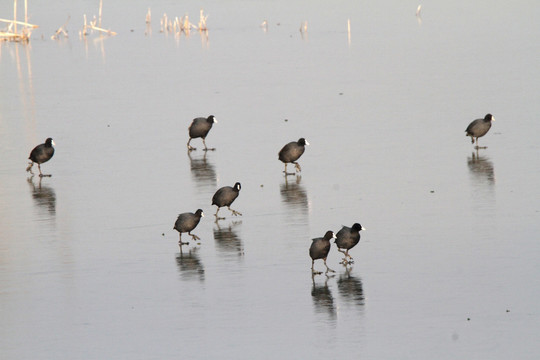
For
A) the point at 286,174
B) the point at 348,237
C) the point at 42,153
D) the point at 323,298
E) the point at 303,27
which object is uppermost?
the point at 303,27

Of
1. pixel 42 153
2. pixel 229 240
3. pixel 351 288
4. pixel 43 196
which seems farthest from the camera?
pixel 42 153

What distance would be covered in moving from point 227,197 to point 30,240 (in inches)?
148

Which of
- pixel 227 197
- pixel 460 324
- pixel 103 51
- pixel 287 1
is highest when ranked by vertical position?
pixel 287 1

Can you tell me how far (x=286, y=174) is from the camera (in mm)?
25562

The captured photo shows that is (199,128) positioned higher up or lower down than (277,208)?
higher up

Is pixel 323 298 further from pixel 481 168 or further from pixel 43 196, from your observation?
pixel 43 196

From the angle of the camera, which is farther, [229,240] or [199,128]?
[199,128]

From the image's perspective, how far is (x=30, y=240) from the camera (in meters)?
20.3

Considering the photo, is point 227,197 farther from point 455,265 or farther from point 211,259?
point 455,265

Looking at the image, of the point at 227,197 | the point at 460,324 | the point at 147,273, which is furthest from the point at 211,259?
the point at 460,324

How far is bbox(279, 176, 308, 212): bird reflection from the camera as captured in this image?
22.3 metres

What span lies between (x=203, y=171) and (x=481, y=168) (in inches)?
255

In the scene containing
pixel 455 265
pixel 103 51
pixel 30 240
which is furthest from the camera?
pixel 103 51

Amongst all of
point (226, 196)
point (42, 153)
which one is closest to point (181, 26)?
point (42, 153)
